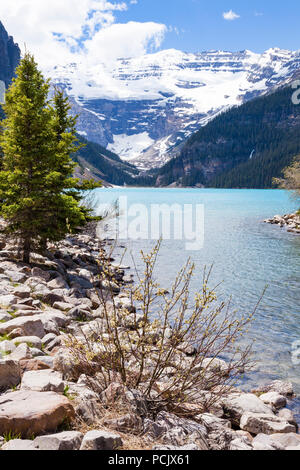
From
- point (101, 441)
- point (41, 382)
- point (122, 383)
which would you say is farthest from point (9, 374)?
point (101, 441)

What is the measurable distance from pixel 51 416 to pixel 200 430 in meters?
2.04

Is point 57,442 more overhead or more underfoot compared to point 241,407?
more overhead

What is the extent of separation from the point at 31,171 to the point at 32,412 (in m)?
12.6

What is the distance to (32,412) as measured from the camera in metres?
3.87

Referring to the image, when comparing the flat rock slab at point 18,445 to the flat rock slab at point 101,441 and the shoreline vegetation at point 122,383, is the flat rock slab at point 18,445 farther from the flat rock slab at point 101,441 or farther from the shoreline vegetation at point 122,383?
the flat rock slab at point 101,441

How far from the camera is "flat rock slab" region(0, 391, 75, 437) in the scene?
377cm

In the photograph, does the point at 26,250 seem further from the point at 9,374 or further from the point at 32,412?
the point at 32,412

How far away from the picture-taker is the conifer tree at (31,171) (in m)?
14.4

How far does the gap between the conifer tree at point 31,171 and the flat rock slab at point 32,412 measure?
1070 cm

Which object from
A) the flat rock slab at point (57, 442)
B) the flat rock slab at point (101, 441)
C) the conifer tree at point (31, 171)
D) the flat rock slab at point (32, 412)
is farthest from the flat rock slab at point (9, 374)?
the conifer tree at point (31, 171)

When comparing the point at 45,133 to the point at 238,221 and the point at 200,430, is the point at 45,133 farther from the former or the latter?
the point at 238,221

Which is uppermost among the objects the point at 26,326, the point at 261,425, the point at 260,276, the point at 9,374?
the point at 9,374

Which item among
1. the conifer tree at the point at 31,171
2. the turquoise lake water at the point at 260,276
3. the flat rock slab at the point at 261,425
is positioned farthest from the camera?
the conifer tree at the point at 31,171
